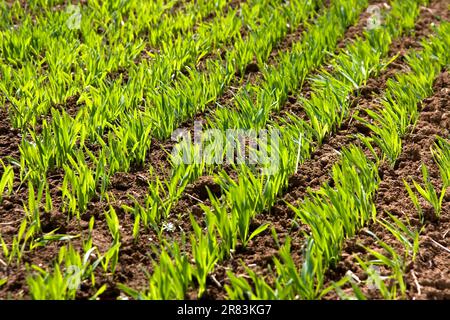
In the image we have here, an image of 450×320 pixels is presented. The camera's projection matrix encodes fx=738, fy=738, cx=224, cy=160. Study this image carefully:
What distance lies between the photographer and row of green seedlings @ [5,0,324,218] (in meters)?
2.75

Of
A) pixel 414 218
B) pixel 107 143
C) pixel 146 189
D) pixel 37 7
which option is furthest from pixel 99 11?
pixel 414 218

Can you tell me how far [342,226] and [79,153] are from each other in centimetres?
105

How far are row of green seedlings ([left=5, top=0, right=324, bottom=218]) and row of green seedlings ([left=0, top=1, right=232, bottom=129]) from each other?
0.30 metres

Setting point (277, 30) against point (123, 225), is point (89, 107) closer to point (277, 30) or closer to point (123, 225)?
point (123, 225)

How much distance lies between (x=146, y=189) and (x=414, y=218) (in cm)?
102

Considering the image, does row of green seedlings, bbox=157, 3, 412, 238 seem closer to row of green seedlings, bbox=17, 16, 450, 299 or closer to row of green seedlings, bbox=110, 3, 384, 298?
row of green seedlings, bbox=110, 3, 384, 298

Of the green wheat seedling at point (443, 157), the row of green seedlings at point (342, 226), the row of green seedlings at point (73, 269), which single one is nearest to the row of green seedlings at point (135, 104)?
the row of green seedlings at point (73, 269)

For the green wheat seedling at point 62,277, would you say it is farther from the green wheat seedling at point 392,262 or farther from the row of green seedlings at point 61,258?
the green wheat seedling at point 392,262

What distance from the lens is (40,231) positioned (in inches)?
102

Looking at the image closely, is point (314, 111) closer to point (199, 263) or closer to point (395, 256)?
point (395, 256)

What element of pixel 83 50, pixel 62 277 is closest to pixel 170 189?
pixel 62 277

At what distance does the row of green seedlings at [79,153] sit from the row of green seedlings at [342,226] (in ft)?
2.35

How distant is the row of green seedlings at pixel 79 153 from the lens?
→ 275 centimetres

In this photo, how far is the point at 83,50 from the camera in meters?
3.84
